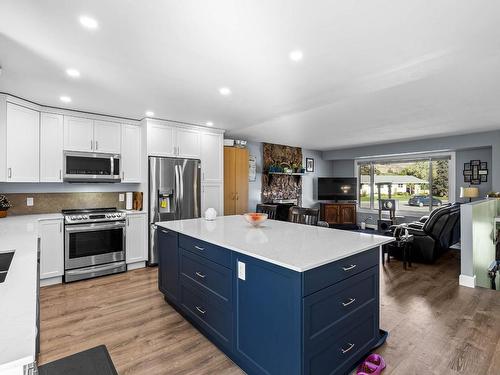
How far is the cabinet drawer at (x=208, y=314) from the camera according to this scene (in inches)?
80.6

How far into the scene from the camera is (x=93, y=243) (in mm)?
3877

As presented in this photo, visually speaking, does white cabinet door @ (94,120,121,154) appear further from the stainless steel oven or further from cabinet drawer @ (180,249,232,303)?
cabinet drawer @ (180,249,232,303)

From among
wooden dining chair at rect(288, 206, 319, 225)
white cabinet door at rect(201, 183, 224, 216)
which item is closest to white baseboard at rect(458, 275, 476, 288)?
wooden dining chair at rect(288, 206, 319, 225)

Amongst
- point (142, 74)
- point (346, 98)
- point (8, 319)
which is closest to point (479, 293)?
point (346, 98)

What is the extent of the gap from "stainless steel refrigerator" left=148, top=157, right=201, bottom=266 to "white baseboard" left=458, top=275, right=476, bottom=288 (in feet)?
13.1

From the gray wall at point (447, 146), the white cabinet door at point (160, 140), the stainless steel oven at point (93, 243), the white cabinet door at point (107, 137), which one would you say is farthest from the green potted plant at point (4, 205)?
the gray wall at point (447, 146)

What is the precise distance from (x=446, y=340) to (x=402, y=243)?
2234 millimetres

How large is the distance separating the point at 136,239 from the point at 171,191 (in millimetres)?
928

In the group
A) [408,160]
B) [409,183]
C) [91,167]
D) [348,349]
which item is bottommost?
[348,349]

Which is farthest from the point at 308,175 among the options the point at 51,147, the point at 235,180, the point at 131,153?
the point at 51,147

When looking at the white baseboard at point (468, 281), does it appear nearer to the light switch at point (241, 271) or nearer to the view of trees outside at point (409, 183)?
the light switch at point (241, 271)

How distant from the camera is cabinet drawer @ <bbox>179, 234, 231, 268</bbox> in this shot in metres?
2.05

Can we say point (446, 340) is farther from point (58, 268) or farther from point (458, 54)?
point (58, 268)

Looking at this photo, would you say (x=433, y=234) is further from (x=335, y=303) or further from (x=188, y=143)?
(x=188, y=143)
